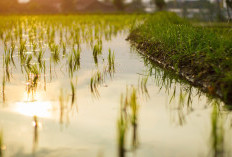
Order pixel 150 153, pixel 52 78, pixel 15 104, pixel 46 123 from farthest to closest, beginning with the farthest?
1. pixel 52 78
2. pixel 15 104
3. pixel 46 123
4. pixel 150 153

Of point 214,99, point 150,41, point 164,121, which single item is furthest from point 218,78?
point 150,41

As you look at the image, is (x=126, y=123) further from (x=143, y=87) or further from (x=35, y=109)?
(x=143, y=87)

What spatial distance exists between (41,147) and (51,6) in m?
32.6

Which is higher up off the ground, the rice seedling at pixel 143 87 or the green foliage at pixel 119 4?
the green foliage at pixel 119 4

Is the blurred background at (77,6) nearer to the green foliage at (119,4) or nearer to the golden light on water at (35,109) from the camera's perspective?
the green foliage at (119,4)

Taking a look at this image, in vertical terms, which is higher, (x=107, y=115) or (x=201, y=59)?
(x=201, y=59)

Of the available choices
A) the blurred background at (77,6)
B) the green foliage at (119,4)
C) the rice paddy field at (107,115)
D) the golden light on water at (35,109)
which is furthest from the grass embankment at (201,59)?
the green foliage at (119,4)

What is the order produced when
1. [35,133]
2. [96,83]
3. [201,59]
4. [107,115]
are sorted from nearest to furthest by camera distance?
[35,133] → [107,115] → [96,83] → [201,59]

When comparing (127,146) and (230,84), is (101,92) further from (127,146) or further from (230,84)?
(127,146)

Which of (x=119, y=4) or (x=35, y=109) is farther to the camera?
(x=119, y=4)

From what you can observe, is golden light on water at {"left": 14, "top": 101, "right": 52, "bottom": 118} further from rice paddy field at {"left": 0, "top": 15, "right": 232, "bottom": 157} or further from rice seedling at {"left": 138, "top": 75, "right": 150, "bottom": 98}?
rice seedling at {"left": 138, "top": 75, "right": 150, "bottom": 98}

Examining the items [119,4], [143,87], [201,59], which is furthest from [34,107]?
[119,4]

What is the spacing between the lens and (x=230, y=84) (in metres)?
2.60

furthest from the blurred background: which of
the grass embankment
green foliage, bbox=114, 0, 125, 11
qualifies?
the grass embankment
